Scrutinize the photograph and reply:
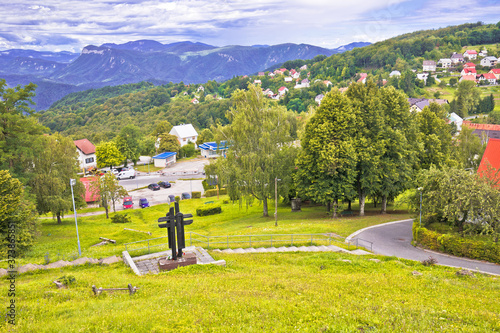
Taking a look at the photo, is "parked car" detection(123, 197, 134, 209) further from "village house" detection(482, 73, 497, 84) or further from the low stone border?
"village house" detection(482, 73, 497, 84)

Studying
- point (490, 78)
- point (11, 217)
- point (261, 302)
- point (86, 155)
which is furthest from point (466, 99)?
point (11, 217)

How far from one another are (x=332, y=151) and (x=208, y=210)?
19.3m

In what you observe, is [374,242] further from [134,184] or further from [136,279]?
[134,184]

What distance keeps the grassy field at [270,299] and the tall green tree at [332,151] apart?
1254cm

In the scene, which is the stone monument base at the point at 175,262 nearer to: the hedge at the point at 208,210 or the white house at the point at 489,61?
the hedge at the point at 208,210

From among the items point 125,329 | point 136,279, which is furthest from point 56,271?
point 125,329

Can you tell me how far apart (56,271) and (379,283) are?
1541cm

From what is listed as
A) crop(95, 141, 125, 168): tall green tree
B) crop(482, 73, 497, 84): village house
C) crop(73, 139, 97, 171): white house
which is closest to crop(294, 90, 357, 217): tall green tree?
crop(95, 141, 125, 168): tall green tree

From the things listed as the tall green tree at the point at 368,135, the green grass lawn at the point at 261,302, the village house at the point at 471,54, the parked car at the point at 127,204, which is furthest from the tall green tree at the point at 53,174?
the village house at the point at 471,54

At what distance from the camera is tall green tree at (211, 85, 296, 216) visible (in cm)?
3378

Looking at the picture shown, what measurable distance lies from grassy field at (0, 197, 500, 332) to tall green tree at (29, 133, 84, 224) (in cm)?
1551

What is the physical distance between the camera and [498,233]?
20672mm

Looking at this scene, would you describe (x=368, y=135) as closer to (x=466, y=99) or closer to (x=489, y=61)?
(x=466, y=99)

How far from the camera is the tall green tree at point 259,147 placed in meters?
33.8
